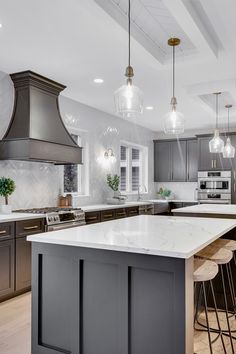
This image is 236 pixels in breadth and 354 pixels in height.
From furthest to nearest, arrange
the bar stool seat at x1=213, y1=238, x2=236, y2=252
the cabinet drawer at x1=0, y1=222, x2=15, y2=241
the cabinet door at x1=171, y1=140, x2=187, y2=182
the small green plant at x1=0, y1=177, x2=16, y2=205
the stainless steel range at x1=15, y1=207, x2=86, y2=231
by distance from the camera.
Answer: the cabinet door at x1=171, y1=140, x2=187, y2=182 → the stainless steel range at x1=15, y1=207, x2=86, y2=231 → the small green plant at x1=0, y1=177, x2=16, y2=205 → the cabinet drawer at x1=0, y1=222, x2=15, y2=241 → the bar stool seat at x1=213, y1=238, x2=236, y2=252

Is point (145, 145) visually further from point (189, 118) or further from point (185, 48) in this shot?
point (185, 48)

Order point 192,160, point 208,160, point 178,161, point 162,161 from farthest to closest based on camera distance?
point 162,161
point 178,161
point 192,160
point 208,160

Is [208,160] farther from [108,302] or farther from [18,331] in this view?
[108,302]

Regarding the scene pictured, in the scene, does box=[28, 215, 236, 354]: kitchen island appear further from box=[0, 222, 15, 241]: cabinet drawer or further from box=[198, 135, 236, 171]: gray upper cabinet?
box=[198, 135, 236, 171]: gray upper cabinet

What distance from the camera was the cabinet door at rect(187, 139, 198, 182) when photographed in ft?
26.0

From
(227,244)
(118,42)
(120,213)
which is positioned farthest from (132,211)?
(118,42)

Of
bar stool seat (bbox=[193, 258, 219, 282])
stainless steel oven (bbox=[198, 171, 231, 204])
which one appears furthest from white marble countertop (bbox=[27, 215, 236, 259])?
stainless steel oven (bbox=[198, 171, 231, 204])

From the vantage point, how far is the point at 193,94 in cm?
487

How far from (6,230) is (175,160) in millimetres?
5444

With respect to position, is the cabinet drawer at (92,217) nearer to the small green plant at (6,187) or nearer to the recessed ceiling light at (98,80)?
the small green plant at (6,187)

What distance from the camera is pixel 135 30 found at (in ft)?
10.2

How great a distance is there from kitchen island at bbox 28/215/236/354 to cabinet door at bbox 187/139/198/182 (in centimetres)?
576

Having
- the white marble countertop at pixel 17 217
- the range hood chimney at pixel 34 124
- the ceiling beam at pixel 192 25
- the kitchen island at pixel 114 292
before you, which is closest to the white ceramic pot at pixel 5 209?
the white marble countertop at pixel 17 217

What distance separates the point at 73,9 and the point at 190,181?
19.3 ft
